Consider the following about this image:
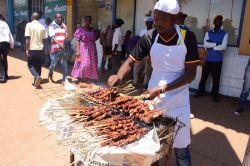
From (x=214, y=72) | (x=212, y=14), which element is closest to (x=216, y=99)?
(x=214, y=72)

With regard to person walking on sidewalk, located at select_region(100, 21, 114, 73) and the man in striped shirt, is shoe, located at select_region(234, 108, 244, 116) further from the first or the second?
the man in striped shirt

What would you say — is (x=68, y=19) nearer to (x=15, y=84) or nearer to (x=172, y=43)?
(x=15, y=84)

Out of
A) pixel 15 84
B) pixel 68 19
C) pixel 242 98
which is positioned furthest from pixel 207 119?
pixel 68 19

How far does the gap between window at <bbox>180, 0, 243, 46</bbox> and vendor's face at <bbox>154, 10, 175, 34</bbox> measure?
5.09 meters

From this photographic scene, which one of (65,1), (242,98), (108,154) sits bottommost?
(242,98)

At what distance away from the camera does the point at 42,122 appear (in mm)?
2561

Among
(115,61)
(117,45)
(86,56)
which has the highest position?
(117,45)

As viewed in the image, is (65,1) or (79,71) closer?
(79,71)

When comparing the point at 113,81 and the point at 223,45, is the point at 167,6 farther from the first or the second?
the point at 223,45

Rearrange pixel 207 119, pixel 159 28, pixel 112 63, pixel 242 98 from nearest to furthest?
pixel 159 28, pixel 207 119, pixel 242 98, pixel 112 63

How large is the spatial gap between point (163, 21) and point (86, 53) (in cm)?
539

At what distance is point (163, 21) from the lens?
268 cm

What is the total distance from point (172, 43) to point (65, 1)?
10165 mm

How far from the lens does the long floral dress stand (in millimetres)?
7684
